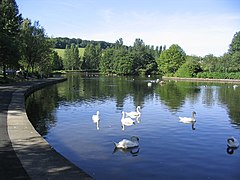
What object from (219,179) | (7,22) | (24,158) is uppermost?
(7,22)

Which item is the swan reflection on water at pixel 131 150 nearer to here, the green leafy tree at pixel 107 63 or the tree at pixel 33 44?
the tree at pixel 33 44

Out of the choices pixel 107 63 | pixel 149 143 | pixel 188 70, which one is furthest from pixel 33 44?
pixel 107 63

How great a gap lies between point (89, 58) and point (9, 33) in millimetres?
119900

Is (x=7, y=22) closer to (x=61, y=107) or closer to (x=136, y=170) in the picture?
(x=61, y=107)

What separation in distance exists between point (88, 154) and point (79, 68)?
515 ft

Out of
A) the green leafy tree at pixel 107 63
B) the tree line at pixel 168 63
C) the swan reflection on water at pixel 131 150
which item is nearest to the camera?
the swan reflection on water at pixel 131 150

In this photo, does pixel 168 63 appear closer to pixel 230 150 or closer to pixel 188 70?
pixel 188 70

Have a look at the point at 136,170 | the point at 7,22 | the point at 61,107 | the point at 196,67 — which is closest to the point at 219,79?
the point at 196,67

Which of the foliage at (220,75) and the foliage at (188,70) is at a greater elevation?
the foliage at (188,70)

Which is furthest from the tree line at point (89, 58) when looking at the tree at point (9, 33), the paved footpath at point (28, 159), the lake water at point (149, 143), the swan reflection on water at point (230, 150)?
the swan reflection on water at point (230, 150)

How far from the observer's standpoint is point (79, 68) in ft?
552

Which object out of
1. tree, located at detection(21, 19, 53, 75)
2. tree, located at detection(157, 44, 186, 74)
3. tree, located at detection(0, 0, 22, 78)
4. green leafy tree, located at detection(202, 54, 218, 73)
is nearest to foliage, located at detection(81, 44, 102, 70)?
tree, located at detection(157, 44, 186, 74)

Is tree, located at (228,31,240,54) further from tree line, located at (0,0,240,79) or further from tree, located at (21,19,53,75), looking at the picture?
tree, located at (21,19,53,75)

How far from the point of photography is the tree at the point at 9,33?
44144 millimetres
